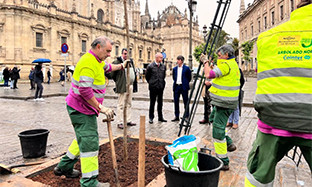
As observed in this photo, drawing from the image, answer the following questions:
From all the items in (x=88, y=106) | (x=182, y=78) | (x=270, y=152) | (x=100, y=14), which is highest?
(x=100, y=14)

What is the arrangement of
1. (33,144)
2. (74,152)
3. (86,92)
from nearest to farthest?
(86,92) → (74,152) → (33,144)

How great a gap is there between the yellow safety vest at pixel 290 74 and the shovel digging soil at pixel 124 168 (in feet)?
6.34

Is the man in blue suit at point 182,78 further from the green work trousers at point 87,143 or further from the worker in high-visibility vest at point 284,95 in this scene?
the worker in high-visibility vest at point 284,95

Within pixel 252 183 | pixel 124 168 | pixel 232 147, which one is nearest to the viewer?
pixel 252 183

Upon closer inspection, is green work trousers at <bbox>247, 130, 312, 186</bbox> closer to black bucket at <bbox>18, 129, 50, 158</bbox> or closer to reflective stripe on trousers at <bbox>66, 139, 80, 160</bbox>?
reflective stripe on trousers at <bbox>66, 139, 80, 160</bbox>

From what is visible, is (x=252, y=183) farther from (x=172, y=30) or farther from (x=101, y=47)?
(x=172, y=30)

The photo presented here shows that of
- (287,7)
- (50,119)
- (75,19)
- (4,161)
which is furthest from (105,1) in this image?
(4,161)

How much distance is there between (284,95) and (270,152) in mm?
483

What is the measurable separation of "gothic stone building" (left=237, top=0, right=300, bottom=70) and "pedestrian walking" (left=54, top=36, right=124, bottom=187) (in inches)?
1329

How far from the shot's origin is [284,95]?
5.94ft

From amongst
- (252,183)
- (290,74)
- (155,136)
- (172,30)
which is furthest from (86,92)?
(172,30)

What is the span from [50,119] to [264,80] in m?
7.42

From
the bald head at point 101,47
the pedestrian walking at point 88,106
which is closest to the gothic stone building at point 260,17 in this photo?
the bald head at point 101,47

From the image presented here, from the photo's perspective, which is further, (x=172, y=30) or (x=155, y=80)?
(x=172, y=30)
